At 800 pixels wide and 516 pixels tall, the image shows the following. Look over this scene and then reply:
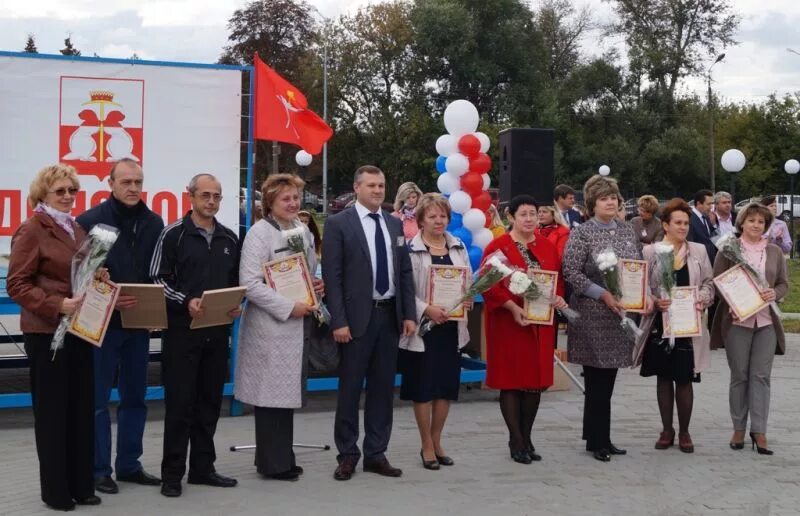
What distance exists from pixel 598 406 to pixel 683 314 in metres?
0.88

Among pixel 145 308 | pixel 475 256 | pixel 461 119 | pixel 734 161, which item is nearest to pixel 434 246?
pixel 145 308

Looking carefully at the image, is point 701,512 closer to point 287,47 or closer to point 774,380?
point 774,380

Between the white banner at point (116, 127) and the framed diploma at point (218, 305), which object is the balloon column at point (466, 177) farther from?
the framed diploma at point (218, 305)

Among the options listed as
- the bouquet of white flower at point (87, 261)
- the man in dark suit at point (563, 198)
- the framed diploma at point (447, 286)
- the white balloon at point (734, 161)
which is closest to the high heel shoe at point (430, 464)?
the framed diploma at point (447, 286)

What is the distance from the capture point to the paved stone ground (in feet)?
19.1

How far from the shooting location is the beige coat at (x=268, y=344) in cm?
624

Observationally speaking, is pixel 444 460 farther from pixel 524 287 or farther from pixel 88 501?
pixel 88 501

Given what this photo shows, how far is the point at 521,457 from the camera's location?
272 inches

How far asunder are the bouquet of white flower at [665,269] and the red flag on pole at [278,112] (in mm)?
3254

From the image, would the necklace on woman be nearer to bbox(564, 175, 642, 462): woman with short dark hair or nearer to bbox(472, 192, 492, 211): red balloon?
bbox(564, 175, 642, 462): woman with short dark hair

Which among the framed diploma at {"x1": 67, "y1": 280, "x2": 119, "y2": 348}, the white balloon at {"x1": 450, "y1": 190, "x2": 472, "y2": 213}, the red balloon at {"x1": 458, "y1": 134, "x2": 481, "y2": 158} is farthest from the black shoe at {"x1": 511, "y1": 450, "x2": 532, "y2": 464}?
the red balloon at {"x1": 458, "y1": 134, "x2": 481, "y2": 158}

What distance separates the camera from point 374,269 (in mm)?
6492

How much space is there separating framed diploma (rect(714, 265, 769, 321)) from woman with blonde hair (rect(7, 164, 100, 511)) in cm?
431

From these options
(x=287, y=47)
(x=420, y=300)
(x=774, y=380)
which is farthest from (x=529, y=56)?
(x=420, y=300)
